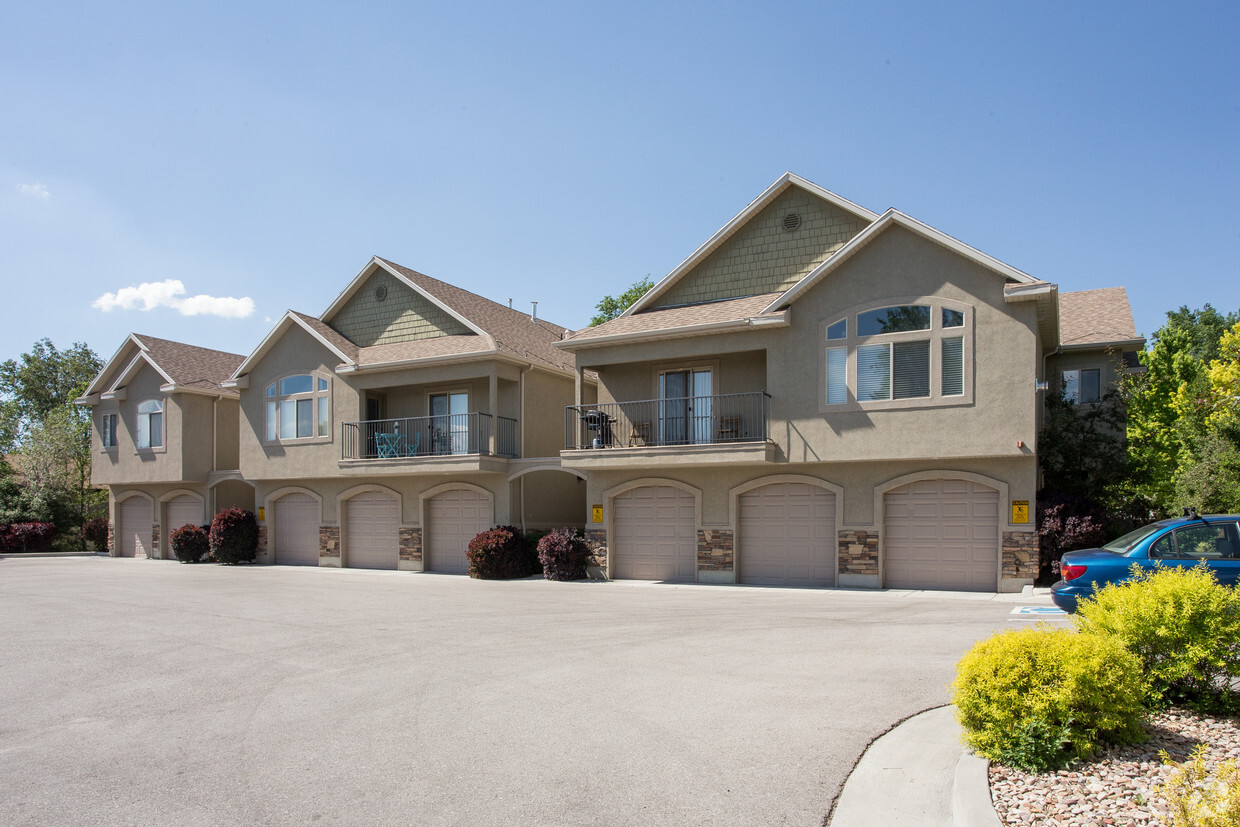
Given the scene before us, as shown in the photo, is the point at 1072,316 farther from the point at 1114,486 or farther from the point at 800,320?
the point at 800,320

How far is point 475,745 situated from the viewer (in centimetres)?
685

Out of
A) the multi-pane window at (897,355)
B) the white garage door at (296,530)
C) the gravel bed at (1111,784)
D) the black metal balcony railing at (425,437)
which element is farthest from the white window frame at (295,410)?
the gravel bed at (1111,784)

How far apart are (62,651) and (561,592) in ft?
30.2

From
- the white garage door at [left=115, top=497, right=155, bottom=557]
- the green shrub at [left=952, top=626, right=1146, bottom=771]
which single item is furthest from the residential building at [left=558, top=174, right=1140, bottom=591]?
the white garage door at [left=115, top=497, right=155, bottom=557]

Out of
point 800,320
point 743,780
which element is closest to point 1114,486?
point 800,320

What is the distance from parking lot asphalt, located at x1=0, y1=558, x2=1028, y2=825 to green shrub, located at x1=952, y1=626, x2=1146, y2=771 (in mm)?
1060

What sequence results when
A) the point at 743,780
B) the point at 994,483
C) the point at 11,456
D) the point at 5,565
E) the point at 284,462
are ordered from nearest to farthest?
the point at 743,780 < the point at 994,483 < the point at 284,462 < the point at 5,565 < the point at 11,456

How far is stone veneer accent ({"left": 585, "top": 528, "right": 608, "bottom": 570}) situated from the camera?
20.8 m

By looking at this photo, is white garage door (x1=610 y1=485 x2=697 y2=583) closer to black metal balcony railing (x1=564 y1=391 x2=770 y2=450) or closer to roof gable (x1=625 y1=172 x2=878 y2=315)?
black metal balcony railing (x1=564 y1=391 x2=770 y2=450)

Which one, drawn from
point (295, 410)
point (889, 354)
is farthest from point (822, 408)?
point (295, 410)

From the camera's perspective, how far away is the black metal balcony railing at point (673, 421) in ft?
65.7

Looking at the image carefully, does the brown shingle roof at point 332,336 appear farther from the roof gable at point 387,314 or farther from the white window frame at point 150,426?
the white window frame at point 150,426

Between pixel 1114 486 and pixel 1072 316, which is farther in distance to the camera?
pixel 1072 316

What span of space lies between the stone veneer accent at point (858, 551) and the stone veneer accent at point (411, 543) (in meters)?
12.3
